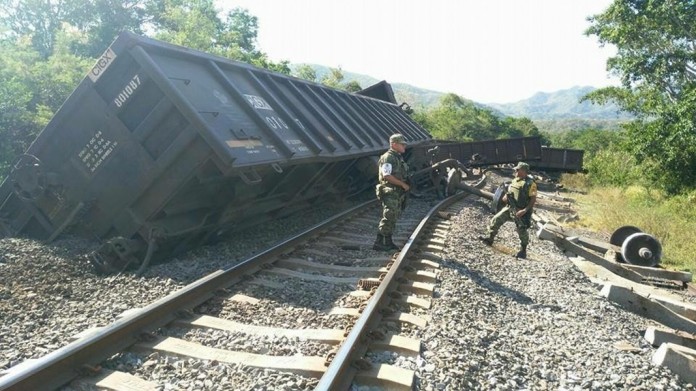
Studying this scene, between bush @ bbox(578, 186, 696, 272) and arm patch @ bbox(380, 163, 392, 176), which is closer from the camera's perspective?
arm patch @ bbox(380, 163, 392, 176)

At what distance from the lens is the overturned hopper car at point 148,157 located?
558cm

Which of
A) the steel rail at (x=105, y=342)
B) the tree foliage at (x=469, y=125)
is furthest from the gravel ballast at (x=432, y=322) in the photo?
the tree foliage at (x=469, y=125)

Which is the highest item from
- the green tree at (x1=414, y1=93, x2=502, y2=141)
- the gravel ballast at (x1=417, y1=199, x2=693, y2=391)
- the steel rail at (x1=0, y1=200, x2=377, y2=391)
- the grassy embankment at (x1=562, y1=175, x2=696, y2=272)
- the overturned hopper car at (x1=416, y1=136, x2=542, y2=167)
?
the green tree at (x1=414, y1=93, x2=502, y2=141)

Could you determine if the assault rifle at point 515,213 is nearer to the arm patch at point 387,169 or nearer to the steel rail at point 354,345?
the arm patch at point 387,169

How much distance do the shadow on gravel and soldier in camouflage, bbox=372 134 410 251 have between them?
0.91 m

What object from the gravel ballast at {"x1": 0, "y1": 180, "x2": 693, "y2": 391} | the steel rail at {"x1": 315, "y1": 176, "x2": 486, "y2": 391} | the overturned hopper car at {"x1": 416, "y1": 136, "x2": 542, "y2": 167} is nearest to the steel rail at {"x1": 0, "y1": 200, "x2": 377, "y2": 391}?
the gravel ballast at {"x1": 0, "y1": 180, "x2": 693, "y2": 391}

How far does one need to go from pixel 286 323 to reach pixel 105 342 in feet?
4.56

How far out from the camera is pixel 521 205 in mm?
7836

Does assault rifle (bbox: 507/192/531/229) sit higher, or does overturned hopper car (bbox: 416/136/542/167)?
overturned hopper car (bbox: 416/136/542/167)

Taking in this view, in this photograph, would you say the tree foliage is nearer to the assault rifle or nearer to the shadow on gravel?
the assault rifle

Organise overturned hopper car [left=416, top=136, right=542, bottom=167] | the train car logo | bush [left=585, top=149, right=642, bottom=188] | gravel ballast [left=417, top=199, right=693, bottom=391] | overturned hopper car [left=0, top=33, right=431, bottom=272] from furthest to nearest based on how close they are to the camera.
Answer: bush [left=585, top=149, right=642, bottom=188] → overturned hopper car [left=416, top=136, right=542, bottom=167] → the train car logo → overturned hopper car [left=0, top=33, right=431, bottom=272] → gravel ballast [left=417, top=199, right=693, bottom=391]

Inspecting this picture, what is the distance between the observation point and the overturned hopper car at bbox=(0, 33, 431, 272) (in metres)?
5.58

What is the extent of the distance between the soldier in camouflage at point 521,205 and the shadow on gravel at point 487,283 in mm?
1757

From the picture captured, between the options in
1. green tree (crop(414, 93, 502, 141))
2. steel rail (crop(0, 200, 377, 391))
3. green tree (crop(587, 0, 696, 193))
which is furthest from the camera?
green tree (crop(414, 93, 502, 141))
